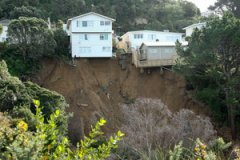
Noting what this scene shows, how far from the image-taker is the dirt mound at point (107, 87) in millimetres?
30391

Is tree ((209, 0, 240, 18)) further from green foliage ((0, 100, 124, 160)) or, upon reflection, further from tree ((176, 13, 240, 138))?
green foliage ((0, 100, 124, 160))

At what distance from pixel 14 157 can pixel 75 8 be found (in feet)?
151

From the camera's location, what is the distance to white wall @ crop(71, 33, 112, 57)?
34.0m

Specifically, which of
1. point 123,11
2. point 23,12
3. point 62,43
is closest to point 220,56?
point 62,43

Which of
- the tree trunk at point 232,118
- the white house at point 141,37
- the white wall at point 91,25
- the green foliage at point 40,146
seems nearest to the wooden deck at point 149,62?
the white house at point 141,37

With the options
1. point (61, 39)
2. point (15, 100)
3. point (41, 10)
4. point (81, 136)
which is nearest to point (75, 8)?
point (41, 10)

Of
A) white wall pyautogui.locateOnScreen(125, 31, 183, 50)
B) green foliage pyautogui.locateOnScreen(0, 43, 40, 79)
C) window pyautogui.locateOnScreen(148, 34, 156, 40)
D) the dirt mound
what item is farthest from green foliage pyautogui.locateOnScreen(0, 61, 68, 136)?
window pyautogui.locateOnScreen(148, 34, 156, 40)

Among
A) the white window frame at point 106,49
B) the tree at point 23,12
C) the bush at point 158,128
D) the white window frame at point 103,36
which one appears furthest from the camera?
the tree at point 23,12

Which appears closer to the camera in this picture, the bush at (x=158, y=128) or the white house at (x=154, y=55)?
the bush at (x=158, y=128)

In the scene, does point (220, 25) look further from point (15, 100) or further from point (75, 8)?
point (75, 8)

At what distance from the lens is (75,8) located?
47438mm

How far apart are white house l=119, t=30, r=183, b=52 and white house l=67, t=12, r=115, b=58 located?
4.45 meters

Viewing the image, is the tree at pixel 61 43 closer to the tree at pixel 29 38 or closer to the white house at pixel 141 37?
the tree at pixel 29 38

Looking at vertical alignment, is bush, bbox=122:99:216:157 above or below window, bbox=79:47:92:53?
below
